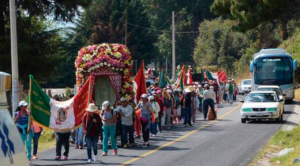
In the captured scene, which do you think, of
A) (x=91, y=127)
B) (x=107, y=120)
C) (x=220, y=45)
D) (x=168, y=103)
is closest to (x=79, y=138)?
(x=107, y=120)

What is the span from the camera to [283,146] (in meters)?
18.3

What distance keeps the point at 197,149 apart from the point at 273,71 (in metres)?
22.8

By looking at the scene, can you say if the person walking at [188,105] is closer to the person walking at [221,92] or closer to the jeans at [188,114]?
the jeans at [188,114]

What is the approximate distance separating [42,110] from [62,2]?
42.6 feet

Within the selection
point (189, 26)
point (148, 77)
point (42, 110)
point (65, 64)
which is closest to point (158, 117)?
point (42, 110)

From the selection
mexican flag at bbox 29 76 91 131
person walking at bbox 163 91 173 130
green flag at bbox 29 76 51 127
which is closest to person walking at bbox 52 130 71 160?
mexican flag at bbox 29 76 91 131

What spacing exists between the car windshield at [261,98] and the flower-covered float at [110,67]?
7076 mm

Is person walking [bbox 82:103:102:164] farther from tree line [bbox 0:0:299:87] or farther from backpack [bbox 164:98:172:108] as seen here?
tree line [bbox 0:0:299:87]

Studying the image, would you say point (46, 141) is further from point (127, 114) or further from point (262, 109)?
point (262, 109)

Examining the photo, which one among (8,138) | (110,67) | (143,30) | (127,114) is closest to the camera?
(8,138)

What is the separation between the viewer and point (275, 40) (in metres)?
65.1

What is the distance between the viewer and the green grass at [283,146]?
15252 mm

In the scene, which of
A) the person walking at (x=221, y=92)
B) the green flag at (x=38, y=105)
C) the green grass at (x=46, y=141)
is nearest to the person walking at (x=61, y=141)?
the green flag at (x=38, y=105)

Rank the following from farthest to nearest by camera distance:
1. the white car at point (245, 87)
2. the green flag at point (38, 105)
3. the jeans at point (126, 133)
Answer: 1. the white car at point (245, 87)
2. the jeans at point (126, 133)
3. the green flag at point (38, 105)
